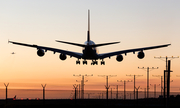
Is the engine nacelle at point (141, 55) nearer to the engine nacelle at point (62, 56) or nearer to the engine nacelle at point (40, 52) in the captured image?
A: the engine nacelle at point (62, 56)

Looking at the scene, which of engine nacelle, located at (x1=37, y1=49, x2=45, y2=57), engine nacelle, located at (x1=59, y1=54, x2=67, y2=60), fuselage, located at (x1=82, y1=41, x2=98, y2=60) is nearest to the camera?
engine nacelle, located at (x1=37, y1=49, x2=45, y2=57)

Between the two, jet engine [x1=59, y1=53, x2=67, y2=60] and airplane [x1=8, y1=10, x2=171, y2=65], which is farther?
jet engine [x1=59, y1=53, x2=67, y2=60]

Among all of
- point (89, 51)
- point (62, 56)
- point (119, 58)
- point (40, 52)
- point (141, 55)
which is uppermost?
point (89, 51)

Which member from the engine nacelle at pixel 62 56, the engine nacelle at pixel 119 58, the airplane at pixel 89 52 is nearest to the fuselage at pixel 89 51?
the airplane at pixel 89 52

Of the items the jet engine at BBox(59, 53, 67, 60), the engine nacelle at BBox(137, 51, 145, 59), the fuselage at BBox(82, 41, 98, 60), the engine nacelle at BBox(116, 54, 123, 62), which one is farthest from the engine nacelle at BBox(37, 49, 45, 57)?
the engine nacelle at BBox(137, 51, 145, 59)

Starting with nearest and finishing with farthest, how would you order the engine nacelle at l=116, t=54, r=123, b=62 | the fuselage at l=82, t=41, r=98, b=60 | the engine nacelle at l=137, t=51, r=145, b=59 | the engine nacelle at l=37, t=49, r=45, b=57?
the engine nacelle at l=37, t=49, r=45, b=57 → the fuselage at l=82, t=41, r=98, b=60 → the engine nacelle at l=137, t=51, r=145, b=59 → the engine nacelle at l=116, t=54, r=123, b=62

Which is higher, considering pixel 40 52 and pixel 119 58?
pixel 40 52

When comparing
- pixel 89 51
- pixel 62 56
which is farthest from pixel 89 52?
pixel 62 56

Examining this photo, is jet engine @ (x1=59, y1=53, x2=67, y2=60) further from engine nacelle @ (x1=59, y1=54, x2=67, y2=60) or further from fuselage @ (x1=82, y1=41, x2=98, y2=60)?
fuselage @ (x1=82, y1=41, x2=98, y2=60)

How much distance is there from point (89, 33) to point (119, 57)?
11320 millimetres

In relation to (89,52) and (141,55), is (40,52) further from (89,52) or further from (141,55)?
(141,55)
